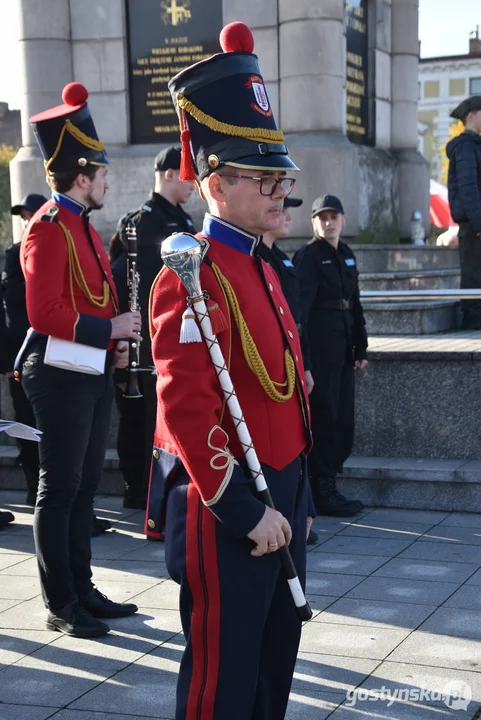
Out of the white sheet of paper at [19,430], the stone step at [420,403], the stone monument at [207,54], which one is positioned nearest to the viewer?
the white sheet of paper at [19,430]

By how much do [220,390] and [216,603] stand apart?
1.93 ft

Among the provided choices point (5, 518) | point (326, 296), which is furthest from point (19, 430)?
point (326, 296)

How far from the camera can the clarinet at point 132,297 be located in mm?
6316

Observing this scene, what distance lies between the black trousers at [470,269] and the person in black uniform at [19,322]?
159 inches

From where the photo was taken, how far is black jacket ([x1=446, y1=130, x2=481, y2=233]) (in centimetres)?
968

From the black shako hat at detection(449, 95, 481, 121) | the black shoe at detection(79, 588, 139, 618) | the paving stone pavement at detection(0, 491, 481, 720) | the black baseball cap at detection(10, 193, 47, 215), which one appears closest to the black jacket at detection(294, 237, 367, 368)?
the paving stone pavement at detection(0, 491, 481, 720)

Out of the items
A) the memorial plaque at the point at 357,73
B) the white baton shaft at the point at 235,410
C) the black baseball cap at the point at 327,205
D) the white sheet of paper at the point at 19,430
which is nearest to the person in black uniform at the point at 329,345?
the black baseball cap at the point at 327,205

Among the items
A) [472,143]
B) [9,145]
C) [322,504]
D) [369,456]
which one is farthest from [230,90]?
[9,145]

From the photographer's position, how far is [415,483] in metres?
7.28

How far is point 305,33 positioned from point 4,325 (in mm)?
6931

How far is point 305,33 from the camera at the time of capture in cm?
1291

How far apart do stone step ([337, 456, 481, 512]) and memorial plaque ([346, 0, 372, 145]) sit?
24.1 ft

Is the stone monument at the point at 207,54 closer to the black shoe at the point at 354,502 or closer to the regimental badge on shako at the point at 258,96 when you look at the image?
the black shoe at the point at 354,502

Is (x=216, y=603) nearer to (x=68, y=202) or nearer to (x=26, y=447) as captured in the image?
(x=68, y=202)
